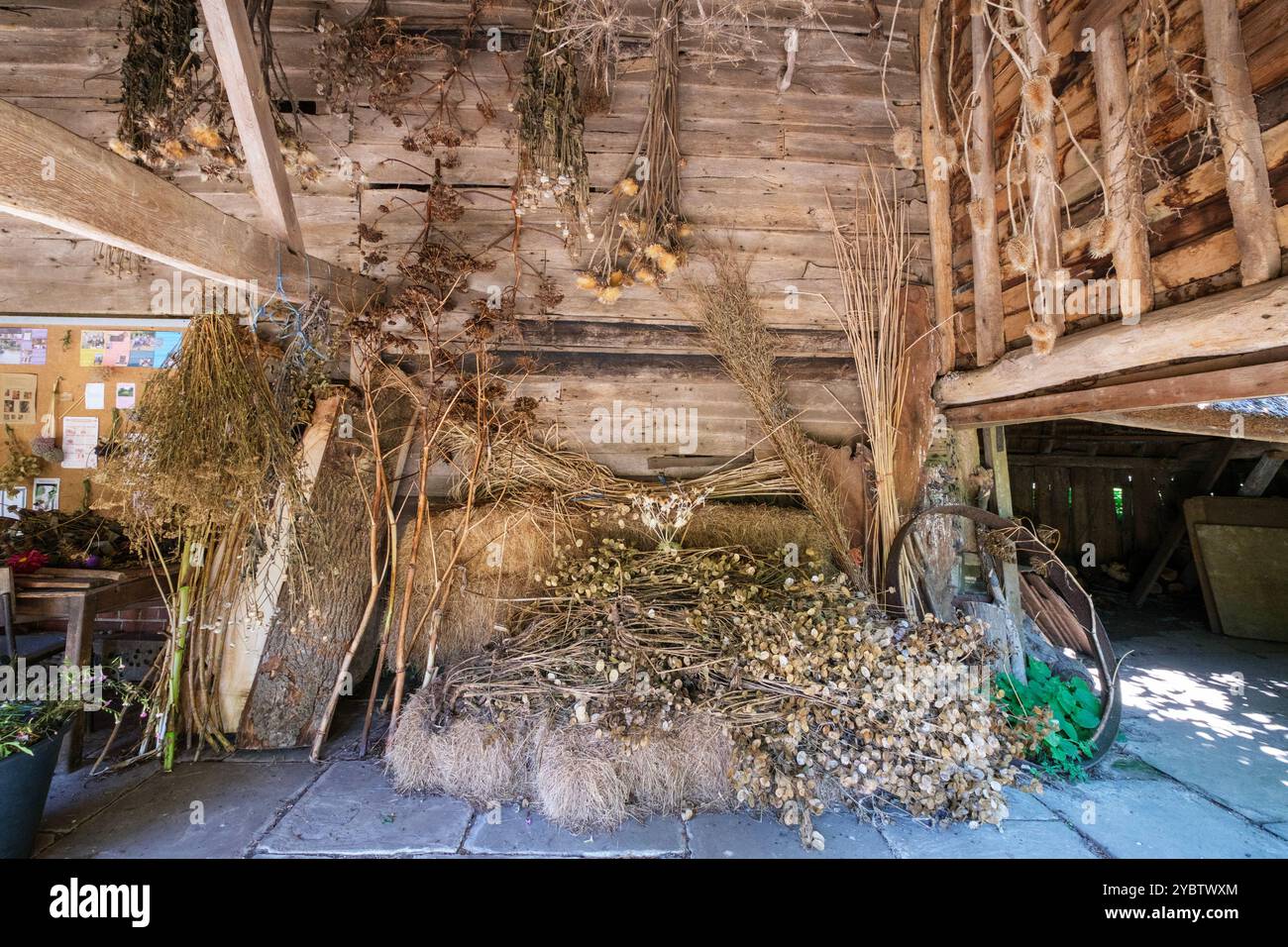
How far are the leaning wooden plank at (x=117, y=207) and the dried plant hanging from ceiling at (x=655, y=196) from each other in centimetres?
167

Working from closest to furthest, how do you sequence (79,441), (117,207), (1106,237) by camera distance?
(117,207) → (1106,237) → (79,441)

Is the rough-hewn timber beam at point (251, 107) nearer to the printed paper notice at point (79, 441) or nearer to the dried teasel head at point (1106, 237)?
the printed paper notice at point (79, 441)

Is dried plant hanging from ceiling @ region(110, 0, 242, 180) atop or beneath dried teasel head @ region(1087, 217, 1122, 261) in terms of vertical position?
atop

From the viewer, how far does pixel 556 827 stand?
2.71 meters

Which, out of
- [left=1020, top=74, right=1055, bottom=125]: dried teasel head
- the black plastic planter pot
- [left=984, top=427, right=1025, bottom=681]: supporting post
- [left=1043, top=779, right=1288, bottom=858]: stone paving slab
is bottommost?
[left=1043, top=779, right=1288, bottom=858]: stone paving slab

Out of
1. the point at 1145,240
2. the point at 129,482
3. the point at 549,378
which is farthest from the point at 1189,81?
the point at 129,482

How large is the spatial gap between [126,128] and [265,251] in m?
1.62

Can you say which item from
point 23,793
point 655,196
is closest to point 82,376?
point 23,793

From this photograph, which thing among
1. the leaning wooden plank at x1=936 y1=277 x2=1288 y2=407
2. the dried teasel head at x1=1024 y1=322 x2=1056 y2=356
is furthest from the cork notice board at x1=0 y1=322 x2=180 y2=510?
the leaning wooden plank at x1=936 y1=277 x2=1288 y2=407

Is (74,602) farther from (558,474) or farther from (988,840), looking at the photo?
(988,840)

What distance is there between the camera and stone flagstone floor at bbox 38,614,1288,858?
8.31ft

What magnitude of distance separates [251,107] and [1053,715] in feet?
16.5

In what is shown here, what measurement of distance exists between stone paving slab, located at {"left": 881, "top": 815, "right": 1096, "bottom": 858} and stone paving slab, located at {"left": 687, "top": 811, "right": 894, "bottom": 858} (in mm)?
107

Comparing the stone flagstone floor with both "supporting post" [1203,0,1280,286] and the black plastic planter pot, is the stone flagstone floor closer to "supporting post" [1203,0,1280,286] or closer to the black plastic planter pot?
the black plastic planter pot
